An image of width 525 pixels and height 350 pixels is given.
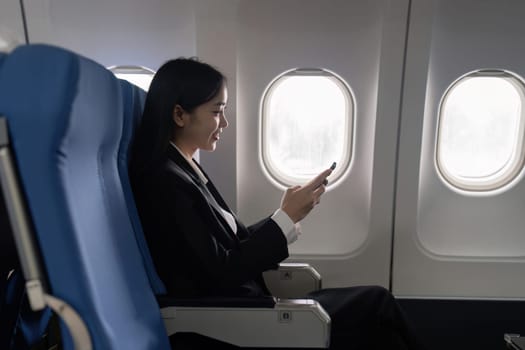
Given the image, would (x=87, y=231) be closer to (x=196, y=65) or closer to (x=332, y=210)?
(x=196, y=65)

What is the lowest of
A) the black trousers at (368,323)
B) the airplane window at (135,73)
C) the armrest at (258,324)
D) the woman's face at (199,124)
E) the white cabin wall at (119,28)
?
the black trousers at (368,323)

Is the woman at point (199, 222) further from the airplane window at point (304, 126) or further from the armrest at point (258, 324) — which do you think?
the airplane window at point (304, 126)

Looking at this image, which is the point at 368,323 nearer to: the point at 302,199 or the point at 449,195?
the point at 302,199

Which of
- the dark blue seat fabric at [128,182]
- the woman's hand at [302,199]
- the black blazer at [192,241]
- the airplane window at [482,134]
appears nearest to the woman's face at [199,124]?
the black blazer at [192,241]

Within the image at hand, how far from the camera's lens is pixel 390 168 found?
6.89 feet

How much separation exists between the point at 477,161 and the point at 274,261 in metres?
1.69

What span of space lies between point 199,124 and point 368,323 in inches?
38.5

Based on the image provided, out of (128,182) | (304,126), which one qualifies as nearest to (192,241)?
(128,182)

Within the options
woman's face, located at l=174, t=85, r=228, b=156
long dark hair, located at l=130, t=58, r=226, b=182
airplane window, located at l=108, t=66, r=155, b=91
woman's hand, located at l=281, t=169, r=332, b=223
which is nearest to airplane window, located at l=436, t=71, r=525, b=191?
woman's hand, located at l=281, t=169, r=332, b=223

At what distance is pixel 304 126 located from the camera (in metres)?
2.31

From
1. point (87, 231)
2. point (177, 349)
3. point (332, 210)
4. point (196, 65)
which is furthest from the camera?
point (332, 210)

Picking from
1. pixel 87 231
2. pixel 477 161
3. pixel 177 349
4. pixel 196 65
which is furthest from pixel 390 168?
pixel 87 231

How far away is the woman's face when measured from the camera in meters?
1.33

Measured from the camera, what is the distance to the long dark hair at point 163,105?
1.23m
